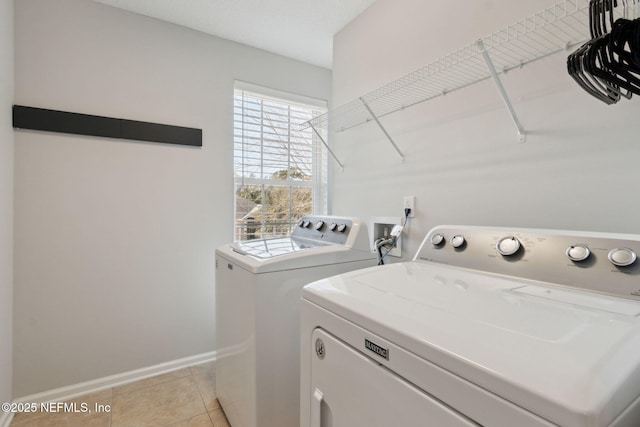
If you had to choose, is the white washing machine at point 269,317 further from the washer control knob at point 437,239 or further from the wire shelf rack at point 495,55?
the wire shelf rack at point 495,55

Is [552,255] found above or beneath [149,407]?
above

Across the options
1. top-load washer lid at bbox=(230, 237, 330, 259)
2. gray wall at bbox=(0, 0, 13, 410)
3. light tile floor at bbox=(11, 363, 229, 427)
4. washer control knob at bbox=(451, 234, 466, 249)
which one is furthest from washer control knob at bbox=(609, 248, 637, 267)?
gray wall at bbox=(0, 0, 13, 410)

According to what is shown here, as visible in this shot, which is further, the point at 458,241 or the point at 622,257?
the point at 458,241

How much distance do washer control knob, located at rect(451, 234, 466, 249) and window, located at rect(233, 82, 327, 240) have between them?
1.53 m

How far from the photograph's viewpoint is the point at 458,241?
3.59 feet

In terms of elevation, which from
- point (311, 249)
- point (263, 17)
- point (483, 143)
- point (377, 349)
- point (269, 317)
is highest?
point (263, 17)

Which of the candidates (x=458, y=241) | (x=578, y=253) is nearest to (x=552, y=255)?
(x=578, y=253)

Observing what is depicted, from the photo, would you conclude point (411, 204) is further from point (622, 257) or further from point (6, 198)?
point (6, 198)

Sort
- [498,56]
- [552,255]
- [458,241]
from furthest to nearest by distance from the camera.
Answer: [498,56] < [458,241] < [552,255]

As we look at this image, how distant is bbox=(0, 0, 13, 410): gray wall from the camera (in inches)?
61.2

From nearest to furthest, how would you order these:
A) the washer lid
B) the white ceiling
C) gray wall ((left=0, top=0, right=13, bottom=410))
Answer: the washer lid
gray wall ((left=0, top=0, right=13, bottom=410))
the white ceiling

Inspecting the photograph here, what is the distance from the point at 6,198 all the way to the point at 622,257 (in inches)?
103

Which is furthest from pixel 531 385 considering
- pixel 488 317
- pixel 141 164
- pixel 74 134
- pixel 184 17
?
pixel 184 17

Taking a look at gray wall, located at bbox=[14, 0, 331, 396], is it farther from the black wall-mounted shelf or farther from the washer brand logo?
the washer brand logo
